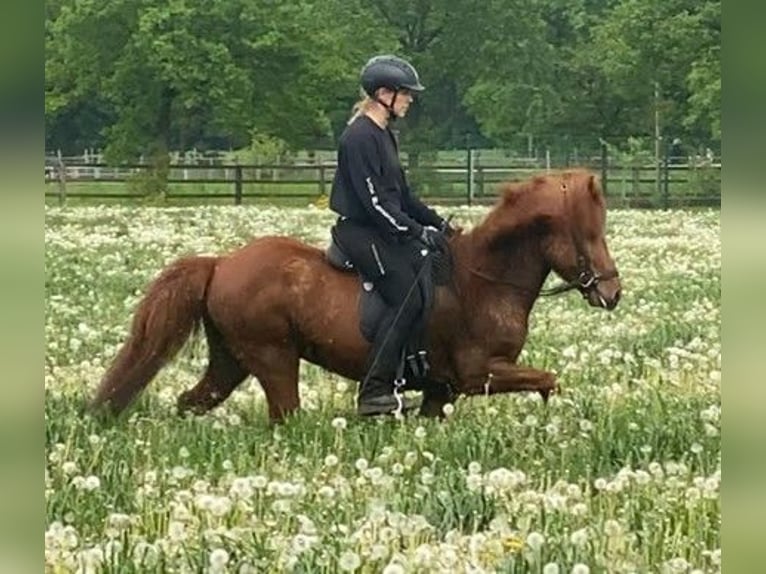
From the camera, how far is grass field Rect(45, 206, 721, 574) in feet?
14.1

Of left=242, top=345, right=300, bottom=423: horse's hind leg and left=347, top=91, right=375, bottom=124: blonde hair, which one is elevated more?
left=347, top=91, right=375, bottom=124: blonde hair

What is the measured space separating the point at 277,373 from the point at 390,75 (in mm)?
1579

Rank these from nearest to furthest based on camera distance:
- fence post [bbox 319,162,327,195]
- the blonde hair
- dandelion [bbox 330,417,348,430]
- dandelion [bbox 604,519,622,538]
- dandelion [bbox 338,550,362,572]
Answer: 1. dandelion [bbox 338,550,362,572]
2. dandelion [bbox 604,519,622,538]
3. dandelion [bbox 330,417,348,430]
4. the blonde hair
5. fence post [bbox 319,162,327,195]

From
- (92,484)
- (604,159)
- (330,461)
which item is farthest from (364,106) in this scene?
(604,159)

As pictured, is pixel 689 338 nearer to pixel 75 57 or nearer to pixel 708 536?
pixel 708 536

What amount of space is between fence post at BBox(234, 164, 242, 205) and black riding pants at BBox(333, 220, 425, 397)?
1858cm

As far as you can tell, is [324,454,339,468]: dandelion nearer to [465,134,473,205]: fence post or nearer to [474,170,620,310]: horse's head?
[474,170,620,310]: horse's head

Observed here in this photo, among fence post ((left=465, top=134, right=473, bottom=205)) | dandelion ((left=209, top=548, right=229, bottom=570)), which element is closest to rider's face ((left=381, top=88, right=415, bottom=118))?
dandelion ((left=209, top=548, right=229, bottom=570))

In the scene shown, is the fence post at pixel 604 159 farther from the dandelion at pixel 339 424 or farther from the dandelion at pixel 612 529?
the dandelion at pixel 612 529

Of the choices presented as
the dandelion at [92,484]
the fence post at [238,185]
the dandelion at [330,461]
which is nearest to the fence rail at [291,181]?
the fence post at [238,185]

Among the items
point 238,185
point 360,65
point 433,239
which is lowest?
point 238,185

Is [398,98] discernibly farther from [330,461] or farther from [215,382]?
[330,461]

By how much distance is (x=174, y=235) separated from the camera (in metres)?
20.3

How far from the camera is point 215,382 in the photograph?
782 centimetres
